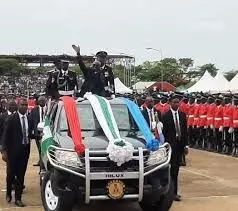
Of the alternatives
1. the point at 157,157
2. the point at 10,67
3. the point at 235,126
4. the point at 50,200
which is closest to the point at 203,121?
the point at 235,126

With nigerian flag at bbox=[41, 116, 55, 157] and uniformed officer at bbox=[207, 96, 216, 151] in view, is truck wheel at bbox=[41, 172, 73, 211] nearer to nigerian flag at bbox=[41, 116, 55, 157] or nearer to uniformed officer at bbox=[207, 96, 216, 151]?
nigerian flag at bbox=[41, 116, 55, 157]

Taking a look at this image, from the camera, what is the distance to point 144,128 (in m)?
9.71

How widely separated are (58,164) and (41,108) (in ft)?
19.1

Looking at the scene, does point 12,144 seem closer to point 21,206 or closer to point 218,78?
point 21,206

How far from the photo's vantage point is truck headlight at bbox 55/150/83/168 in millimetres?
8523

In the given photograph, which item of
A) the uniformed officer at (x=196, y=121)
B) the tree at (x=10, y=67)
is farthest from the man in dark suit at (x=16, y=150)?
the tree at (x=10, y=67)

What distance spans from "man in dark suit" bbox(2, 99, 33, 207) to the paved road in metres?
0.38

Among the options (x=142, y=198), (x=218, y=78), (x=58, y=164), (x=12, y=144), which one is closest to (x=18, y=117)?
(x=12, y=144)

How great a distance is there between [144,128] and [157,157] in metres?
0.90

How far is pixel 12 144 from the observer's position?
34.9 ft

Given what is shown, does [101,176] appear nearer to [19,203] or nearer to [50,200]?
[50,200]

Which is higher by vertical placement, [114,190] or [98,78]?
[98,78]

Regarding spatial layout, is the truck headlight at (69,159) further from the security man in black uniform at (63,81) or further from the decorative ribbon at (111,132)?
the security man in black uniform at (63,81)

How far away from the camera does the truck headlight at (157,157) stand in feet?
28.9
